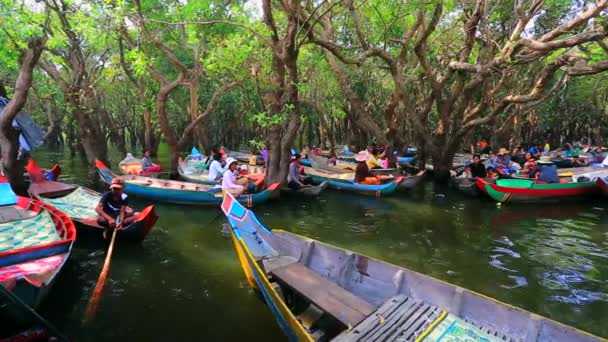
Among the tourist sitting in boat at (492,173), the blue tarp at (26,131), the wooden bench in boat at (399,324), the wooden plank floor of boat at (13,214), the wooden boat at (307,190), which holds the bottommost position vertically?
the wooden bench in boat at (399,324)

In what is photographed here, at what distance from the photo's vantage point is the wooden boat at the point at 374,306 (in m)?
3.64

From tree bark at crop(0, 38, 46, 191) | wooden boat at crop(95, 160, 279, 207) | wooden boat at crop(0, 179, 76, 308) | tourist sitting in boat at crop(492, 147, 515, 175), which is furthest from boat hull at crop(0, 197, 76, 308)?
tourist sitting in boat at crop(492, 147, 515, 175)

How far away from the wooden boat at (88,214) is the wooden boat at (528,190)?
10.1m

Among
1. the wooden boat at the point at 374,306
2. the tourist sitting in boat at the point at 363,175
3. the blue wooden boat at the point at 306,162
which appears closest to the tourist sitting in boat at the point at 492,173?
the tourist sitting in boat at the point at 363,175

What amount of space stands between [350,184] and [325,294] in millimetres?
8904

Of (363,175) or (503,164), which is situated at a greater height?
(503,164)

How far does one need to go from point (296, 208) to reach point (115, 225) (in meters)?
5.57

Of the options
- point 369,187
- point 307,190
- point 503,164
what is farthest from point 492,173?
point 307,190

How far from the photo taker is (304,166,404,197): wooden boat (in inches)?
493

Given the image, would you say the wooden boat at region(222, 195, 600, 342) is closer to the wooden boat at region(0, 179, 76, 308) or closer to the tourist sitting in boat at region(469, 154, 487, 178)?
the wooden boat at region(0, 179, 76, 308)

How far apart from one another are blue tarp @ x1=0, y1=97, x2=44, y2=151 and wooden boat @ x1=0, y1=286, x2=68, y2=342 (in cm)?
797

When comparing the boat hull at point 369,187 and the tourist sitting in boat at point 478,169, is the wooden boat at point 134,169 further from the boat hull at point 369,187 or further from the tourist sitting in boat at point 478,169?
the tourist sitting in boat at point 478,169

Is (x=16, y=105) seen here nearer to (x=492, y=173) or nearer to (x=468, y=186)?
(x=468, y=186)

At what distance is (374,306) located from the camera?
4570 millimetres
